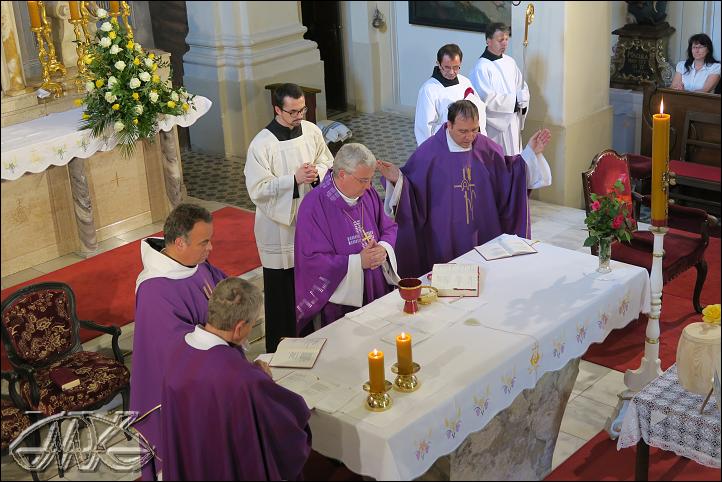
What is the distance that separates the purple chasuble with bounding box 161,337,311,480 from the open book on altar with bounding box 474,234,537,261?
2.03m

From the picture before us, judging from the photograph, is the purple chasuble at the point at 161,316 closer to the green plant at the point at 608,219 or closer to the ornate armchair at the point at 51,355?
the ornate armchair at the point at 51,355

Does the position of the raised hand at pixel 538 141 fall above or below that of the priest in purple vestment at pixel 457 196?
above

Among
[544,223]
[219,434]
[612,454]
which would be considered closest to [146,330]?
[219,434]

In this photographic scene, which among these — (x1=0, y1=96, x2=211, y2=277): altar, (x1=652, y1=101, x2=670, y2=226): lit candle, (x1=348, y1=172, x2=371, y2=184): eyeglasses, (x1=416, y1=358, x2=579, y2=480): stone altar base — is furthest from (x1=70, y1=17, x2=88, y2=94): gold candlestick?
(x1=652, y1=101, x2=670, y2=226): lit candle

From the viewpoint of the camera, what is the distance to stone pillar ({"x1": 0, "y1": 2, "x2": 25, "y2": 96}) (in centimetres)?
691

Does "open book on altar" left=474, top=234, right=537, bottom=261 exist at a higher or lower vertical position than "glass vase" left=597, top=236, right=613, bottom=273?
lower

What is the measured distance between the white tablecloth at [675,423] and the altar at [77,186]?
4072 mm

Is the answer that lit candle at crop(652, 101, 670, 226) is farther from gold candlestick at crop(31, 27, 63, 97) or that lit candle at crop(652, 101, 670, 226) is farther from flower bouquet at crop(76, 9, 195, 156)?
gold candlestick at crop(31, 27, 63, 97)

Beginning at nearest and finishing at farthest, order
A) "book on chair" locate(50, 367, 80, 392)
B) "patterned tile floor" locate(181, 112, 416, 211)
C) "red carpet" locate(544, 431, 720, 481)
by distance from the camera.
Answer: "red carpet" locate(544, 431, 720, 481)
"book on chair" locate(50, 367, 80, 392)
"patterned tile floor" locate(181, 112, 416, 211)

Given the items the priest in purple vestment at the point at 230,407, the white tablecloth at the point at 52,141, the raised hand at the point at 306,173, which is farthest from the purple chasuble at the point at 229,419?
the white tablecloth at the point at 52,141

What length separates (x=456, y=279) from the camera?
5.41m

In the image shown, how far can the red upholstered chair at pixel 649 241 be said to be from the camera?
6.95m

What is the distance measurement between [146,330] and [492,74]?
4.95 meters

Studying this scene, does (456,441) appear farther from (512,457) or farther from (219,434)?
(219,434)
